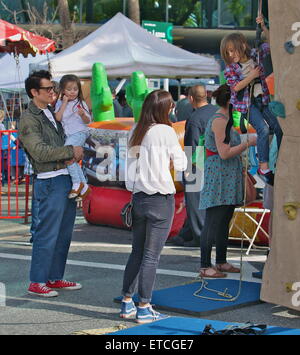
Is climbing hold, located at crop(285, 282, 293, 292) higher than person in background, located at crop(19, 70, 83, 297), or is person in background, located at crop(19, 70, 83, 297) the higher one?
person in background, located at crop(19, 70, 83, 297)

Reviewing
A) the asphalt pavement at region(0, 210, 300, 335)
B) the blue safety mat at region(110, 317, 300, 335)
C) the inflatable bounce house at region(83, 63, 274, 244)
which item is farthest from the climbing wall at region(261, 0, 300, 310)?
the inflatable bounce house at region(83, 63, 274, 244)

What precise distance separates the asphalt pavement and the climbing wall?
1.07 feet

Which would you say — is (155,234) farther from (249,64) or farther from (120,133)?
(120,133)

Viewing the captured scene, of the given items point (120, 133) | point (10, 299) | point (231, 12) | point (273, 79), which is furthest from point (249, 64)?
point (231, 12)

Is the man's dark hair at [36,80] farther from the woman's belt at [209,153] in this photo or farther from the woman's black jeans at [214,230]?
the woman's black jeans at [214,230]

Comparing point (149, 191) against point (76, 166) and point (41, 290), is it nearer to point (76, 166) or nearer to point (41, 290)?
point (76, 166)

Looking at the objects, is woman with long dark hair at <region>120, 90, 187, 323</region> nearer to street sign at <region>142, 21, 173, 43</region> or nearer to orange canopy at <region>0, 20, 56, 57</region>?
orange canopy at <region>0, 20, 56, 57</region>

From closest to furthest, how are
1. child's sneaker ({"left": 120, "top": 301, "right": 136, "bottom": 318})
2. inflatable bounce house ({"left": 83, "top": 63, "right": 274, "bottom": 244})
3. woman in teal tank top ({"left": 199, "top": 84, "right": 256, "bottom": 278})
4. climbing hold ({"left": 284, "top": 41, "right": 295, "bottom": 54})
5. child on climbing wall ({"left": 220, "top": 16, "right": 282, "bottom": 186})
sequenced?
climbing hold ({"left": 284, "top": 41, "right": 295, "bottom": 54}) < child's sneaker ({"left": 120, "top": 301, "right": 136, "bottom": 318}) < child on climbing wall ({"left": 220, "top": 16, "right": 282, "bottom": 186}) < woman in teal tank top ({"left": 199, "top": 84, "right": 256, "bottom": 278}) < inflatable bounce house ({"left": 83, "top": 63, "right": 274, "bottom": 244})

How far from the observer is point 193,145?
10.7 m

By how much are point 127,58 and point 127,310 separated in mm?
9559

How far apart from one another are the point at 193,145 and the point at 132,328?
4509 millimetres

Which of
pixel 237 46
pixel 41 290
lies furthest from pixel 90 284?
pixel 237 46

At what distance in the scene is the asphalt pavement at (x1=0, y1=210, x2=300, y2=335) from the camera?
277 inches

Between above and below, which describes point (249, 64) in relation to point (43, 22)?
below
